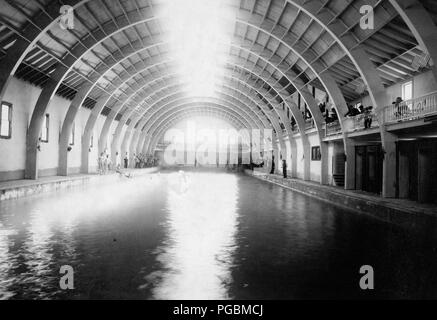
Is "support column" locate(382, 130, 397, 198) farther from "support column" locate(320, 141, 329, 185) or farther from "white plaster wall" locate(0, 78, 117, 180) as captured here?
"white plaster wall" locate(0, 78, 117, 180)

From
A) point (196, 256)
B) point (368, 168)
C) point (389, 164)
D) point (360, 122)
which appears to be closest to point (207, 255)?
point (196, 256)

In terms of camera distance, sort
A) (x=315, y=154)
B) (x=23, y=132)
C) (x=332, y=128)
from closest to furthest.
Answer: (x=23, y=132) < (x=332, y=128) < (x=315, y=154)

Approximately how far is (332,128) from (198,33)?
11.5m

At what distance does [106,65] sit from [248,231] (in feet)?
69.6

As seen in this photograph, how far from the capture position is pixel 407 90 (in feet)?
62.1

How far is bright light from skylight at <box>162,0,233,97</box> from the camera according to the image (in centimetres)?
2277

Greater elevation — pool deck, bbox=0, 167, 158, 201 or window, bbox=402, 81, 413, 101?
window, bbox=402, 81, 413, 101

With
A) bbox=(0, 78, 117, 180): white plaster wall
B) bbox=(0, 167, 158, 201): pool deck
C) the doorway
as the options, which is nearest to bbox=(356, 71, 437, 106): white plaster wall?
the doorway

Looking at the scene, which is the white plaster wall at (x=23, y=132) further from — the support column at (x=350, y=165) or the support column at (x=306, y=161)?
the support column at (x=306, y=161)

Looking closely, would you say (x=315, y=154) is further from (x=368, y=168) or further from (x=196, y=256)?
(x=196, y=256)

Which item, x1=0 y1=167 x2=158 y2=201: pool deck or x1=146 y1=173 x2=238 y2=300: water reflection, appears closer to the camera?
x1=146 y1=173 x2=238 y2=300: water reflection

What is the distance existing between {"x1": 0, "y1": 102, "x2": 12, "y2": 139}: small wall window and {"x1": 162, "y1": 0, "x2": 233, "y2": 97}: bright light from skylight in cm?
1024

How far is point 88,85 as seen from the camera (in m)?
27.4

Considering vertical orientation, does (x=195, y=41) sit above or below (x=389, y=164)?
above
